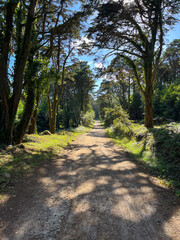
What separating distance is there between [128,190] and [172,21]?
10.5 metres

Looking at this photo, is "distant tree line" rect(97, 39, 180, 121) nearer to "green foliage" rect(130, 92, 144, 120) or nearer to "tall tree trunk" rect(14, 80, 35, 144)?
"green foliage" rect(130, 92, 144, 120)

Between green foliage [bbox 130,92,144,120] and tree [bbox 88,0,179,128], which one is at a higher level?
tree [bbox 88,0,179,128]

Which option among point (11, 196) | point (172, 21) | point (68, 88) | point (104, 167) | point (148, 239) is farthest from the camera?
point (68, 88)

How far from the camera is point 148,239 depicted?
2004mm

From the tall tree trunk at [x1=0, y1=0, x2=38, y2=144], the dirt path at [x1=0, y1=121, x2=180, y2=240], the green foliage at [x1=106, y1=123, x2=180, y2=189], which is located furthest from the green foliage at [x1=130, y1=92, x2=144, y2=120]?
the dirt path at [x1=0, y1=121, x2=180, y2=240]

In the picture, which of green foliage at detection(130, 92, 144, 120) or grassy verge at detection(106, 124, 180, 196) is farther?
green foliage at detection(130, 92, 144, 120)

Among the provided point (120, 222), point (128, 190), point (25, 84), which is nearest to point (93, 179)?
point (128, 190)

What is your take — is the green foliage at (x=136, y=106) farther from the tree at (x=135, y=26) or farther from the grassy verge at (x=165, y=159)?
the grassy verge at (x=165, y=159)

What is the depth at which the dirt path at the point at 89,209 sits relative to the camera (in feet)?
6.88

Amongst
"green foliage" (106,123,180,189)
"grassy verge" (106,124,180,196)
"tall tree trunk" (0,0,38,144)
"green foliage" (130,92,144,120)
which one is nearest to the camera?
"grassy verge" (106,124,180,196)

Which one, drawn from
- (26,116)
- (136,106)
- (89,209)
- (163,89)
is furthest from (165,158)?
(136,106)

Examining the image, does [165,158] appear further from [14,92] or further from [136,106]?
[136,106]

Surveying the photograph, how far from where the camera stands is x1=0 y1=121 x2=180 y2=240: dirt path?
2.10 metres

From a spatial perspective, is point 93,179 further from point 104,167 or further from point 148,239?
point 148,239
